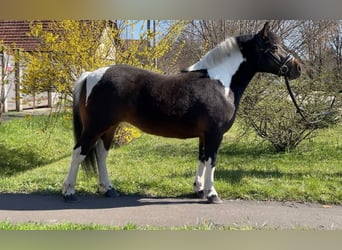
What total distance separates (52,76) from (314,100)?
207 inches

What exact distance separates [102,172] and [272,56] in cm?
271

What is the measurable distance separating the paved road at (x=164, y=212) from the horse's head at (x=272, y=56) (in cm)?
172

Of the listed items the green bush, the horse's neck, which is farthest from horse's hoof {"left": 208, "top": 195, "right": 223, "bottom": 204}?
the green bush

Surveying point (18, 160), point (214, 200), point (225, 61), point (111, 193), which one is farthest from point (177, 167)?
point (18, 160)

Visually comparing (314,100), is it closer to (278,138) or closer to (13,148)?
(278,138)

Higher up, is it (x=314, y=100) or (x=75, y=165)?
(x=314, y=100)

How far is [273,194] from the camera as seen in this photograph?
16.4 feet

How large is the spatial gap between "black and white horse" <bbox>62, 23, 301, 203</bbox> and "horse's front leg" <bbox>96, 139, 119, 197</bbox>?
0.23m

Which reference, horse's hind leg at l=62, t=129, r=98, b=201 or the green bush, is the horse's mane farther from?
the green bush

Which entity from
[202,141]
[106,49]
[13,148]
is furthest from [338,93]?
[13,148]

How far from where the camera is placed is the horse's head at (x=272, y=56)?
4.74 m

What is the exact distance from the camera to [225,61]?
4.84m

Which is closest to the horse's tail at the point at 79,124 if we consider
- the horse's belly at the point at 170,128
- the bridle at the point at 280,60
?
the horse's belly at the point at 170,128

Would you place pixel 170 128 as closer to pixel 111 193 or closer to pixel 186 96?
pixel 186 96
